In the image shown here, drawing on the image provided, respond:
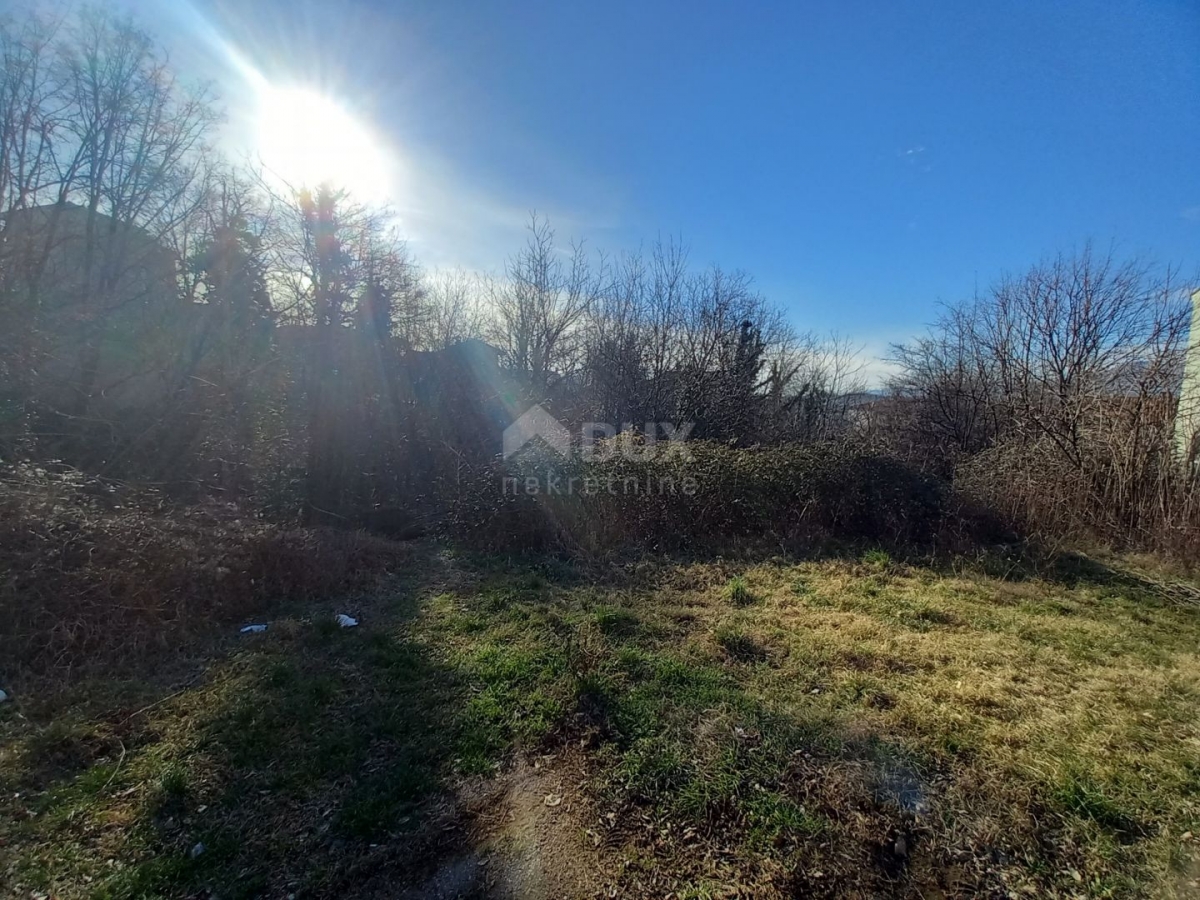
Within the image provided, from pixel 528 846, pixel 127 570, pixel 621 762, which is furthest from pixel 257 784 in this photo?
pixel 127 570

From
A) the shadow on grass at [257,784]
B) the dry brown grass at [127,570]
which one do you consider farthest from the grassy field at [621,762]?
the dry brown grass at [127,570]

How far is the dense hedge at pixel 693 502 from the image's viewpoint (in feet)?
20.2

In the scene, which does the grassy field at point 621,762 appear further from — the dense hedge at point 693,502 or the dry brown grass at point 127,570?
the dense hedge at point 693,502

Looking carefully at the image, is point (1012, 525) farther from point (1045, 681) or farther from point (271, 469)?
point (271, 469)

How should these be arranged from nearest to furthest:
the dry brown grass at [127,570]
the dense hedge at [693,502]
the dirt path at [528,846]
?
1. the dirt path at [528,846]
2. the dry brown grass at [127,570]
3. the dense hedge at [693,502]

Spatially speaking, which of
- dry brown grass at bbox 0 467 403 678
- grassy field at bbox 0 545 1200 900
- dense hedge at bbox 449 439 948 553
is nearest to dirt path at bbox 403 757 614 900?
grassy field at bbox 0 545 1200 900

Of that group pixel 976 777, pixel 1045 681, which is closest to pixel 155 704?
pixel 976 777

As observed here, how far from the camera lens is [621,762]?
2.32 meters

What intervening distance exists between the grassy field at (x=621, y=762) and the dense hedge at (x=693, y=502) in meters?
2.29

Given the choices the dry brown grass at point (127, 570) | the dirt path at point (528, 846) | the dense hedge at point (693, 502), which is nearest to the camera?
the dirt path at point (528, 846)

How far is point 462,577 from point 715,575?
2.56 meters

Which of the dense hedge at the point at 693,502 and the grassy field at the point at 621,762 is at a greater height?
the dense hedge at the point at 693,502

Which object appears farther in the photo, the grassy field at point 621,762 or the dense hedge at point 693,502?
the dense hedge at point 693,502

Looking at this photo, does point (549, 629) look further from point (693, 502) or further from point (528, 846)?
point (693, 502)
